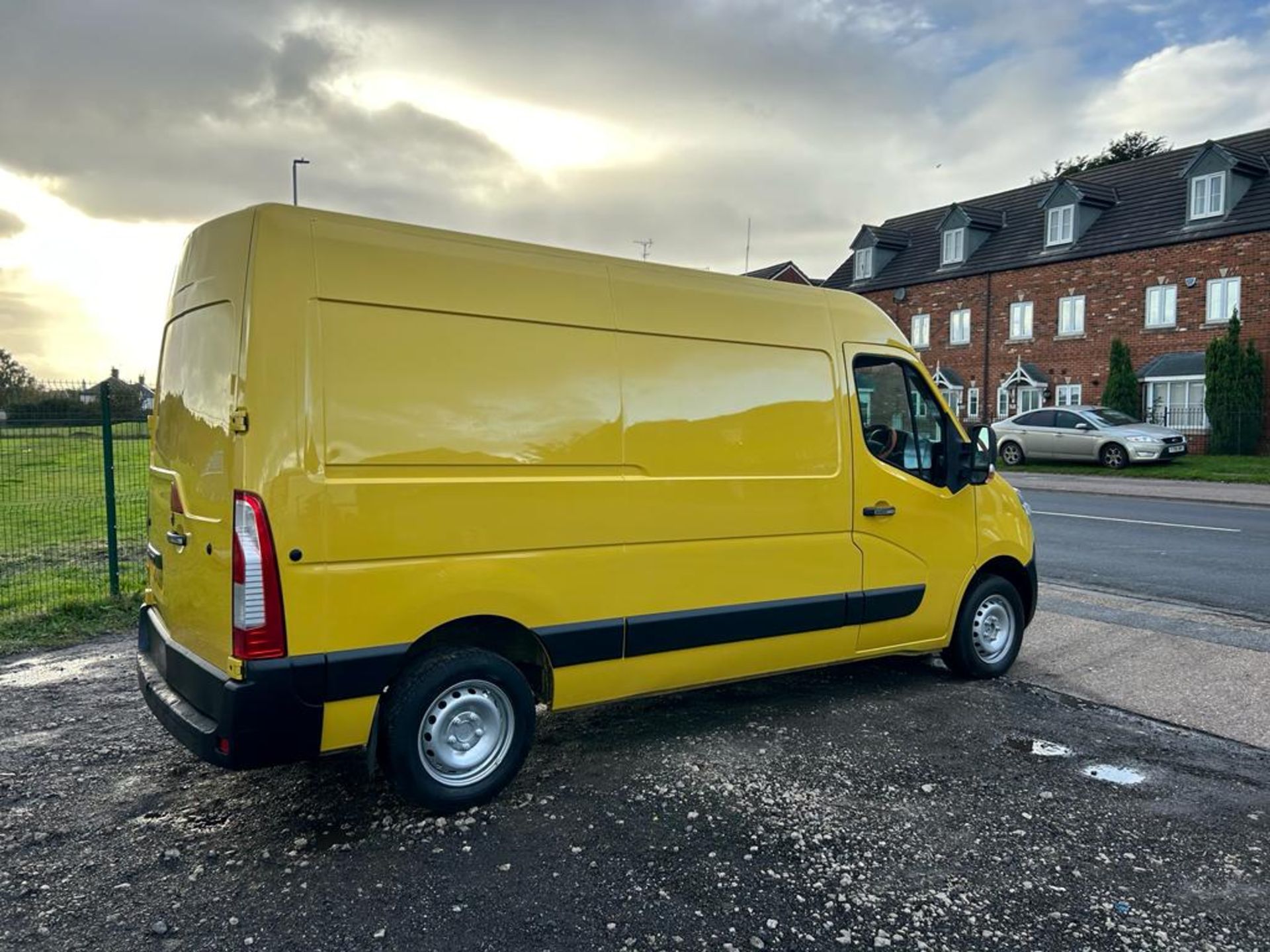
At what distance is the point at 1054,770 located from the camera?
4281mm

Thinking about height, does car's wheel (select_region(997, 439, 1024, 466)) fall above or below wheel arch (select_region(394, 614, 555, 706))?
above

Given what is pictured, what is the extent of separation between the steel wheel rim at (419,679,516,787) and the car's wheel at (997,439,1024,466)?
24.2m

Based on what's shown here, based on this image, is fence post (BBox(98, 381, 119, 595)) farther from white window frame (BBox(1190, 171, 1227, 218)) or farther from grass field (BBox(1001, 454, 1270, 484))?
white window frame (BBox(1190, 171, 1227, 218))

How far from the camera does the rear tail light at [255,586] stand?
10.8ft

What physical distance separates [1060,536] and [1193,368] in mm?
19422

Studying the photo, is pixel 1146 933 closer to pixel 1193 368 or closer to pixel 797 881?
pixel 797 881

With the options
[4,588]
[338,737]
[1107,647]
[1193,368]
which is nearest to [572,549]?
[338,737]

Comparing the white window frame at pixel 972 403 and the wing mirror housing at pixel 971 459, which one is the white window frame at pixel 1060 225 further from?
the wing mirror housing at pixel 971 459

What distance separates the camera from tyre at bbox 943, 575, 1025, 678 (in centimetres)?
559

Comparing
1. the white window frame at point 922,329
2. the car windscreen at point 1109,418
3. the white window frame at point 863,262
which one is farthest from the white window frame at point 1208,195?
the white window frame at point 863,262

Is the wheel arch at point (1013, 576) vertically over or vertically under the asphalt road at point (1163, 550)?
over

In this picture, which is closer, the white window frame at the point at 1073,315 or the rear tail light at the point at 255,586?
the rear tail light at the point at 255,586

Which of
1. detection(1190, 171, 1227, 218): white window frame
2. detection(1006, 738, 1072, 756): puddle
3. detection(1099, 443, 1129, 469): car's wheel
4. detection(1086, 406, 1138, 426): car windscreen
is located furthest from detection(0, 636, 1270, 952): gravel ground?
detection(1190, 171, 1227, 218): white window frame

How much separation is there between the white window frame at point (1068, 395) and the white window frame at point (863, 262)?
10.9m
